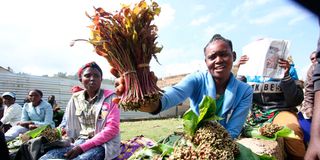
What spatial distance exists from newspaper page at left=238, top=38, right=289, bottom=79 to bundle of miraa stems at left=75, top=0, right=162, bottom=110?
1.80 meters

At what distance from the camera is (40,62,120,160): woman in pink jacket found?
3295 millimetres

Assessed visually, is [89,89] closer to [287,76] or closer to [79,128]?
[79,128]

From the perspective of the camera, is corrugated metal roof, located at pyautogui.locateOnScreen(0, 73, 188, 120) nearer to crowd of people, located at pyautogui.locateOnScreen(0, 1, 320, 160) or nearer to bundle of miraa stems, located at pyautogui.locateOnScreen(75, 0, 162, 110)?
crowd of people, located at pyautogui.locateOnScreen(0, 1, 320, 160)

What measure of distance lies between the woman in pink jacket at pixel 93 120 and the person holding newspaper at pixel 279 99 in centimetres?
175

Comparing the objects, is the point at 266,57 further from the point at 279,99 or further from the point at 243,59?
the point at 279,99

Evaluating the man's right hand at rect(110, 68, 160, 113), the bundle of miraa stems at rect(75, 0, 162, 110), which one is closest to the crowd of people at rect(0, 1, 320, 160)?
the man's right hand at rect(110, 68, 160, 113)

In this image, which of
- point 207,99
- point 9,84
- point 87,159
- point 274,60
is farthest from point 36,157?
point 9,84

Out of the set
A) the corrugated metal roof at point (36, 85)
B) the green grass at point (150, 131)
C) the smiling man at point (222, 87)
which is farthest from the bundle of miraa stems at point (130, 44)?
the corrugated metal roof at point (36, 85)

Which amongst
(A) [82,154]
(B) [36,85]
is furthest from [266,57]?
(B) [36,85]

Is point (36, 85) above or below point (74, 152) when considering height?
above

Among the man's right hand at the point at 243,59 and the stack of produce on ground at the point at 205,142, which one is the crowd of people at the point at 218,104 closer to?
the man's right hand at the point at 243,59

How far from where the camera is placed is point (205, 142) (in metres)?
1.52

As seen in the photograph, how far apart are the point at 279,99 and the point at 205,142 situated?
7.79ft

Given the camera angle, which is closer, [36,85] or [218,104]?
[218,104]
